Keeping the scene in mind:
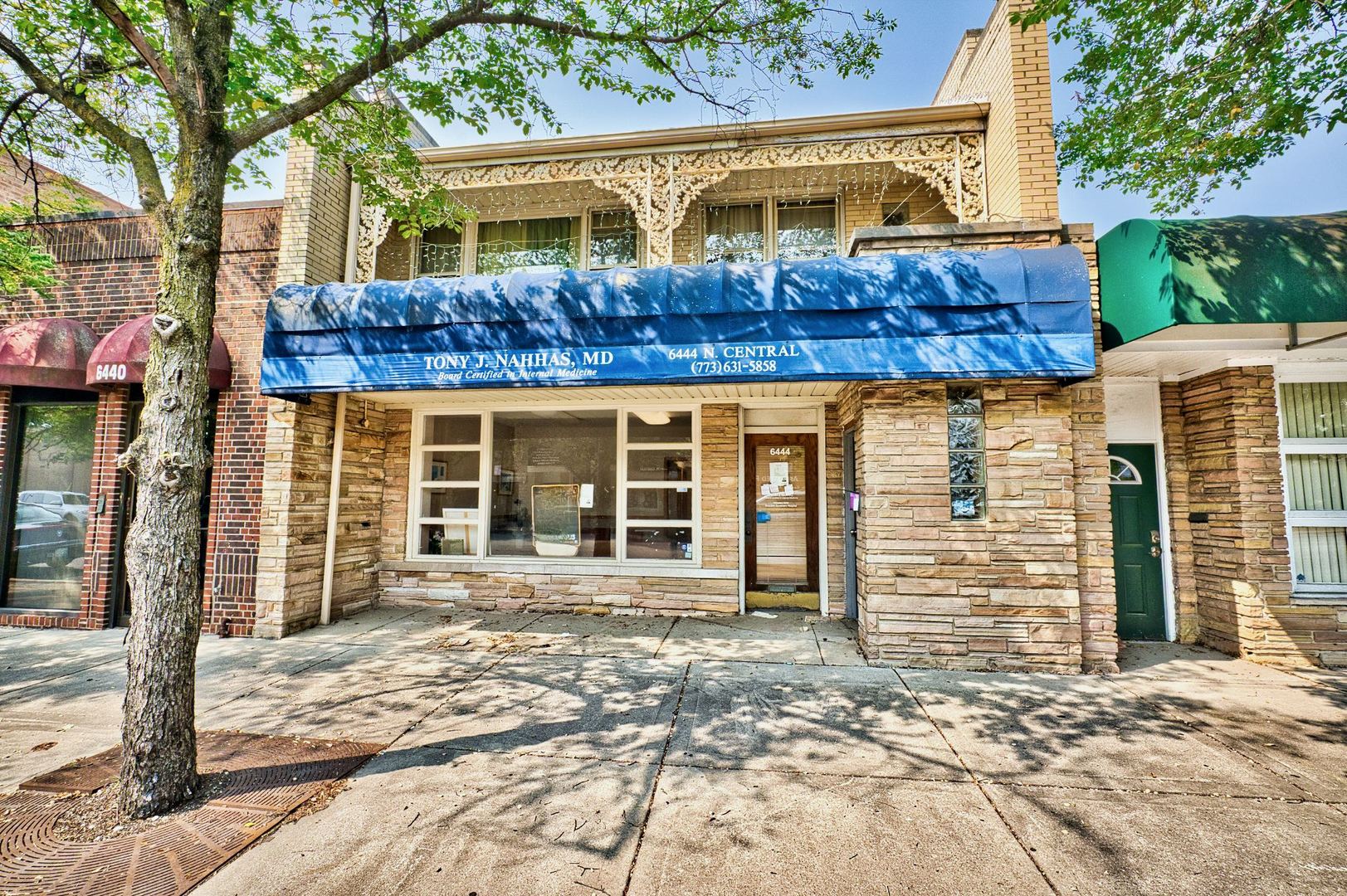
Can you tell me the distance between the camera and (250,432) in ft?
22.8

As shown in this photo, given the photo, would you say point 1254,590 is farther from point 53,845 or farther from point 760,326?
point 53,845

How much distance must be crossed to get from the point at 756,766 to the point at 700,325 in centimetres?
392

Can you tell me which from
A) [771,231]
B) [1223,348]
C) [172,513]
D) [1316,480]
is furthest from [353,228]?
[1316,480]

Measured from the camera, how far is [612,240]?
8742 mm

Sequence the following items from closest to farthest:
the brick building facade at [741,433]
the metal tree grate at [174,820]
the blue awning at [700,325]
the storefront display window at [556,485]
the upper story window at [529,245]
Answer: the metal tree grate at [174,820] < the blue awning at [700,325] < the brick building facade at [741,433] < the storefront display window at [556,485] < the upper story window at [529,245]

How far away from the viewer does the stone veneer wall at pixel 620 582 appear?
769 centimetres

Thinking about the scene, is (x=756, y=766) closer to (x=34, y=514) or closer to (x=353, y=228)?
(x=353, y=228)

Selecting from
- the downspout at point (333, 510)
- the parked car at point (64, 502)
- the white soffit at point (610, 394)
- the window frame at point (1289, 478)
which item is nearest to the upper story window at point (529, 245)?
the white soffit at point (610, 394)

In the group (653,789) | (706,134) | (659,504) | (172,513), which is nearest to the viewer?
(172,513)

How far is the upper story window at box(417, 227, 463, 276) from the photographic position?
8859 mm

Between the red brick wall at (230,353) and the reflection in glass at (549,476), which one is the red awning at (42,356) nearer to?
the red brick wall at (230,353)

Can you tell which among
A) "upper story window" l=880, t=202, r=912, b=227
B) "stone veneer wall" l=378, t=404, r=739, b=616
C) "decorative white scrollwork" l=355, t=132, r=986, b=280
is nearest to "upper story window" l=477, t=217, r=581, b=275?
"decorative white scrollwork" l=355, t=132, r=986, b=280

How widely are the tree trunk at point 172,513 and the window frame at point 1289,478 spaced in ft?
31.6

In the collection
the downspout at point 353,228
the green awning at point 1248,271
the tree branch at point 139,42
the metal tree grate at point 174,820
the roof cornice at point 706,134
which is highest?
the roof cornice at point 706,134
